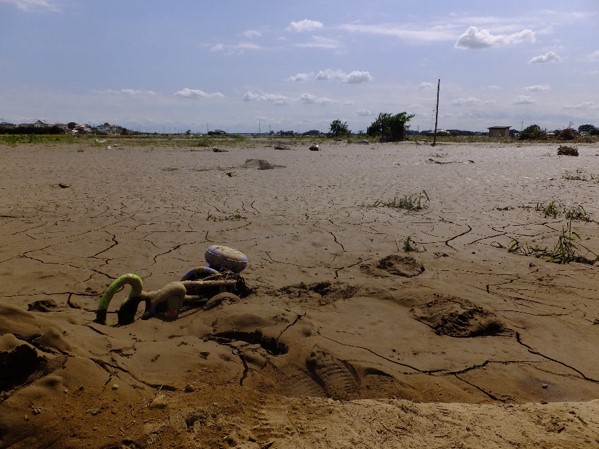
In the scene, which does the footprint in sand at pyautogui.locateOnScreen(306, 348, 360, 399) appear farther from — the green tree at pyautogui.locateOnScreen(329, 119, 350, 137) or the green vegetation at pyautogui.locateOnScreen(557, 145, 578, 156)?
the green tree at pyautogui.locateOnScreen(329, 119, 350, 137)

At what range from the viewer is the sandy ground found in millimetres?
2143

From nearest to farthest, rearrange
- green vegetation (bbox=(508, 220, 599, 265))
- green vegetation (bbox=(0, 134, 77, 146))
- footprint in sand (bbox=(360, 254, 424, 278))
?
footprint in sand (bbox=(360, 254, 424, 278)) → green vegetation (bbox=(508, 220, 599, 265)) → green vegetation (bbox=(0, 134, 77, 146))

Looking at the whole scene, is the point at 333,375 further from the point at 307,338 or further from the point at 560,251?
the point at 560,251

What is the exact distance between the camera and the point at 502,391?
8.64ft

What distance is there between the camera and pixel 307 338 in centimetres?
308

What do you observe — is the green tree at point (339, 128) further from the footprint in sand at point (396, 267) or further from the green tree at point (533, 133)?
the footprint in sand at point (396, 267)

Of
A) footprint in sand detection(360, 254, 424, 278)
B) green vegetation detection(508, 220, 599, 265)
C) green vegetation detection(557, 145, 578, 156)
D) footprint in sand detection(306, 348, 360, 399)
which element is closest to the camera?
footprint in sand detection(306, 348, 360, 399)

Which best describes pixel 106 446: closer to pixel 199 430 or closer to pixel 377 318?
pixel 199 430

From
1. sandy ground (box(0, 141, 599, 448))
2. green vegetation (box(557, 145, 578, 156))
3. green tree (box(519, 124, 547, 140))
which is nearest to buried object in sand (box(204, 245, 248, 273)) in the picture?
sandy ground (box(0, 141, 599, 448))

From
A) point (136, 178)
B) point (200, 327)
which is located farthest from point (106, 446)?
point (136, 178)

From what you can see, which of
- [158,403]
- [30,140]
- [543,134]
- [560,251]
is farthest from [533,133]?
[158,403]

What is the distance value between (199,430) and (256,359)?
2.27 feet

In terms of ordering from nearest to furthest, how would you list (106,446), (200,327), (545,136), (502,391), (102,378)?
(106,446), (102,378), (502,391), (200,327), (545,136)

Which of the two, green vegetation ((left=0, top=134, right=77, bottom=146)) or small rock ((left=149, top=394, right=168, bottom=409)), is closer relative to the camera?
small rock ((left=149, top=394, right=168, bottom=409))
